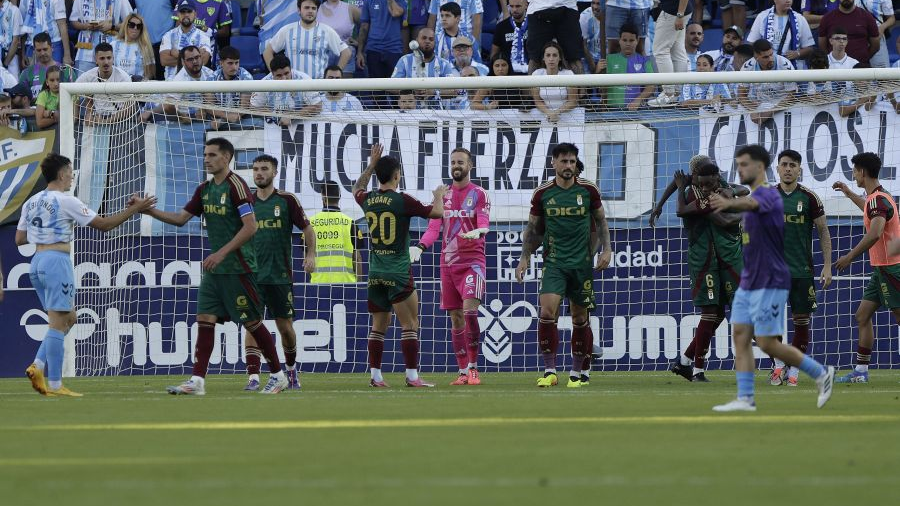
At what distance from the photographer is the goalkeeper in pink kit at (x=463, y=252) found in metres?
13.8

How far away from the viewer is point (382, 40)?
68.2ft

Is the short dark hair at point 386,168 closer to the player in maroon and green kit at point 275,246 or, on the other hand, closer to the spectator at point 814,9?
the player in maroon and green kit at point 275,246

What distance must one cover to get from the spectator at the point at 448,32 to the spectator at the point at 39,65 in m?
5.34

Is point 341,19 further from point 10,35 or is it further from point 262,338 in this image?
point 262,338

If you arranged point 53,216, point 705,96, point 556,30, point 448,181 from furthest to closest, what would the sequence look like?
point 556,30 → point 448,181 → point 705,96 → point 53,216

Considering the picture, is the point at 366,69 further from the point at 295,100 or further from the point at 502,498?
the point at 502,498

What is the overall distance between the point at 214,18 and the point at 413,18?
3.06 m

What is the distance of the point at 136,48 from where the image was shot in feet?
67.1

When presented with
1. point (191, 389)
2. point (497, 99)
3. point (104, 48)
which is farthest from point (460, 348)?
point (104, 48)

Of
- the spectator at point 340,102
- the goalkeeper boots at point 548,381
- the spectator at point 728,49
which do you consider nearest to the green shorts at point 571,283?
the goalkeeper boots at point 548,381

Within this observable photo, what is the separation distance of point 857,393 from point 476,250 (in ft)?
13.9

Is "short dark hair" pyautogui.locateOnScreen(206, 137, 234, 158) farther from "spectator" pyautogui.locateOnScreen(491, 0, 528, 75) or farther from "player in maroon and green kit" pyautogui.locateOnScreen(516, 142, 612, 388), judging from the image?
"spectator" pyautogui.locateOnScreen(491, 0, 528, 75)

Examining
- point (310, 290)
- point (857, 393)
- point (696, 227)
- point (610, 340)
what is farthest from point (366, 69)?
point (857, 393)

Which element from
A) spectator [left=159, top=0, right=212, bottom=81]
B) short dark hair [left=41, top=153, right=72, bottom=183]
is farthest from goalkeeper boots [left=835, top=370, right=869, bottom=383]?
spectator [left=159, top=0, right=212, bottom=81]
